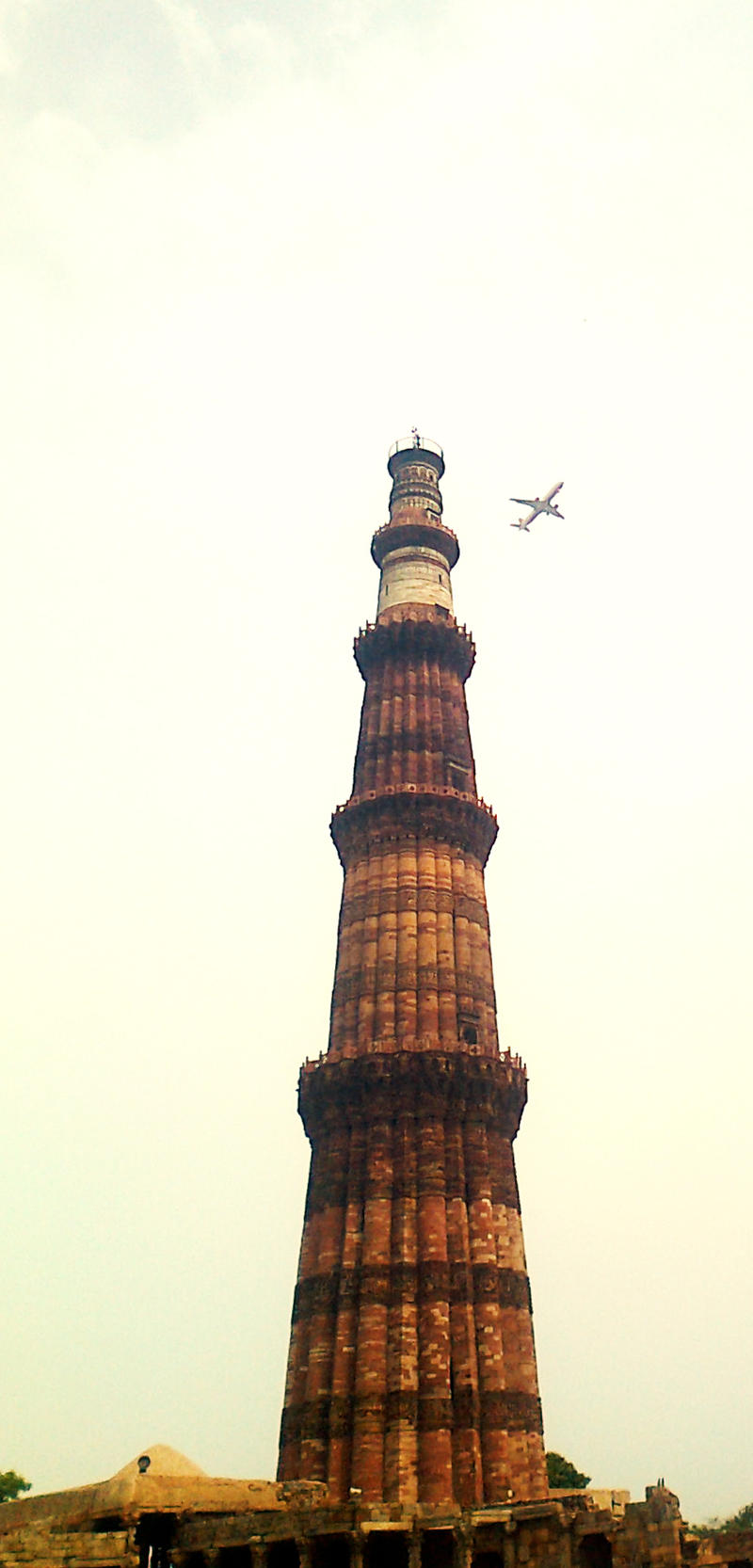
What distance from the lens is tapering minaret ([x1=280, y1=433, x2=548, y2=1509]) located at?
34.4 m

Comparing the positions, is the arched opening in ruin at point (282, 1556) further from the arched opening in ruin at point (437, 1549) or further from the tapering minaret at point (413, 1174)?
the tapering minaret at point (413, 1174)

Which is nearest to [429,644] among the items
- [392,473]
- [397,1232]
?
[392,473]

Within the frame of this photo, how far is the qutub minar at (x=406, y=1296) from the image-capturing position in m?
26.6

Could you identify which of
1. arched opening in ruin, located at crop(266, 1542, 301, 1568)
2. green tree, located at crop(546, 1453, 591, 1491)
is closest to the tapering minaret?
arched opening in ruin, located at crop(266, 1542, 301, 1568)

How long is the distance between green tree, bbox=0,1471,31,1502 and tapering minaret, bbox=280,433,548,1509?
35.6m

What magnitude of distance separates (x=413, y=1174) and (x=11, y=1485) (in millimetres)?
40415

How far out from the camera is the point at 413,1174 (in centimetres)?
3859

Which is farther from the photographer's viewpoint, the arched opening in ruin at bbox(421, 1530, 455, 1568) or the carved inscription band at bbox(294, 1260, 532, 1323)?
the carved inscription band at bbox(294, 1260, 532, 1323)

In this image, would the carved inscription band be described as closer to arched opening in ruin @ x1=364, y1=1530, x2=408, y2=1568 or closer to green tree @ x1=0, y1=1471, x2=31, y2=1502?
arched opening in ruin @ x1=364, y1=1530, x2=408, y2=1568

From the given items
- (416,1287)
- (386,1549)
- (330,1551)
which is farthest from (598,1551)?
(416,1287)

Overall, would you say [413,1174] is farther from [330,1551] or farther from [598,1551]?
[598,1551]

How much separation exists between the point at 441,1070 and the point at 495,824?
12.2 m

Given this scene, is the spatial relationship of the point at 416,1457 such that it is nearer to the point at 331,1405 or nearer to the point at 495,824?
the point at 331,1405

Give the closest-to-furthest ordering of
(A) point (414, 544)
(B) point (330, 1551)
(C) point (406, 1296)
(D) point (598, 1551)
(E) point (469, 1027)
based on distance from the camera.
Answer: (D) point (598, 1551) < (B) point (330, 1551) < (C) point (406, 1296) < (E) point (469, 1027) < (A) point (414, 544)
